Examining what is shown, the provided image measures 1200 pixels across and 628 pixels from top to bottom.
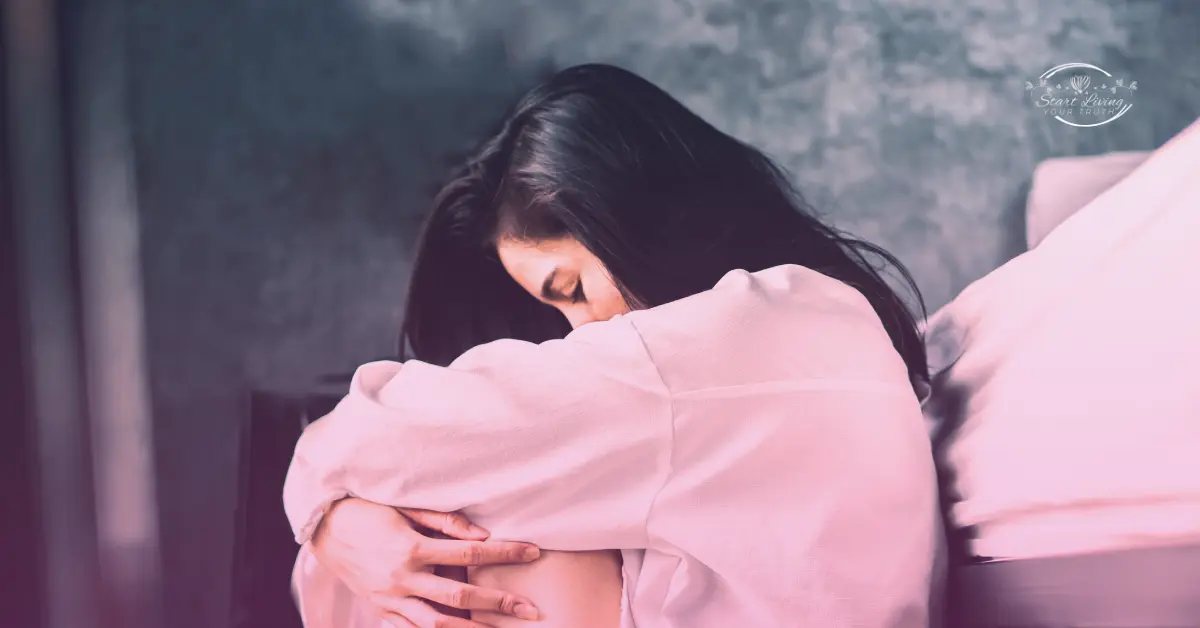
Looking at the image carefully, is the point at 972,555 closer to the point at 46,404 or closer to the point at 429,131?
the point at 429,131

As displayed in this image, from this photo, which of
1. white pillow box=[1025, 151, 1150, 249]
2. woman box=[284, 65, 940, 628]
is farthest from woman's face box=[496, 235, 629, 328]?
white pillow box=[1025, 151, 1150, 249]

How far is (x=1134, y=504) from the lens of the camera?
514mm

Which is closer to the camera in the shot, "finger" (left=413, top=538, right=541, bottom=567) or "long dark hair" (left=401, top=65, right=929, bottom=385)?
"finger" (left=413, top=538, right=541, bottom=567)

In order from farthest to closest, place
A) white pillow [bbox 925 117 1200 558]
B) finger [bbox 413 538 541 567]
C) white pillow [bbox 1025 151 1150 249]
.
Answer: white pillow [bbox 1025 151 1150 249], finger [bbox 413 538 541 567], white pillow [bbox 925 117 1200 558]

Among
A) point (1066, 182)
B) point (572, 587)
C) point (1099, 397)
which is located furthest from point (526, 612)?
point (1066, 182)

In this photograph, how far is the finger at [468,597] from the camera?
626 millimetres

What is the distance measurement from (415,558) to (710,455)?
23cm

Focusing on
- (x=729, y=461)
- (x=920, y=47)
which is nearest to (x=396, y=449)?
(x=729, y=461)

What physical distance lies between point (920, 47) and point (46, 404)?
89 cm

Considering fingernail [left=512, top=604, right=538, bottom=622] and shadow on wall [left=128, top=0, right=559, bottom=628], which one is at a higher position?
shadow on wall [left=128, top=0, right=559, bottom=628]

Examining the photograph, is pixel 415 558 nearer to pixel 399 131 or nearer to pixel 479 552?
pixel 479 552

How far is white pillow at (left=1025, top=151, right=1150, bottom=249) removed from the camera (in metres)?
0.76

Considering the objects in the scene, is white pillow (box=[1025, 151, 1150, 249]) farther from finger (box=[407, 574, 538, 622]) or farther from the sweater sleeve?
finger (box=[407, 574, 538, 622])

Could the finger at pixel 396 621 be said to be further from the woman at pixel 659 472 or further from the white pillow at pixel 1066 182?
the white pillow at pixel 1066 182
